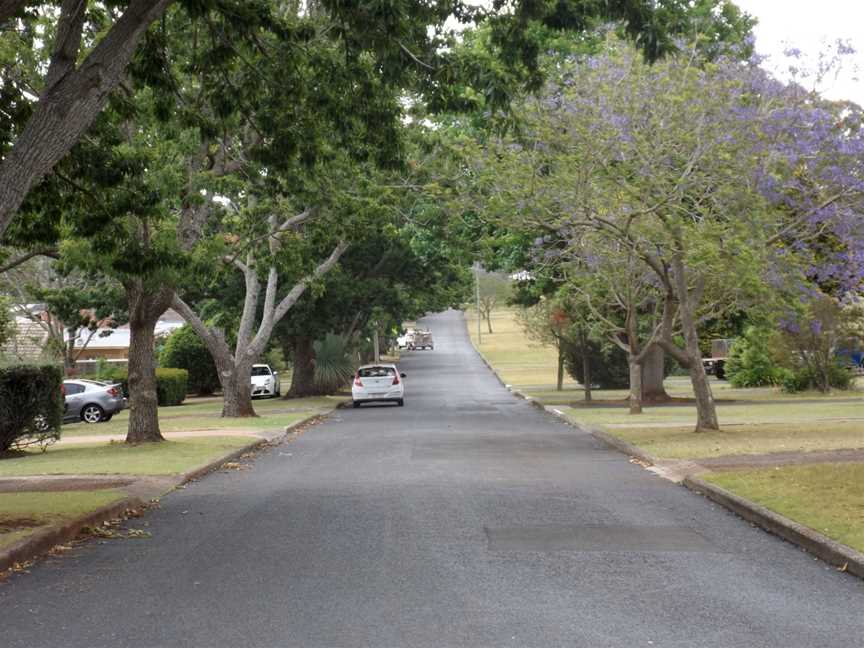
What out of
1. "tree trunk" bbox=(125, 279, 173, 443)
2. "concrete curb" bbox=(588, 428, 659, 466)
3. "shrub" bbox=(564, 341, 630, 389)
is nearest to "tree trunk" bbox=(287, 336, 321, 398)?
"shrub" bbox=(564, 341, 630, 389)

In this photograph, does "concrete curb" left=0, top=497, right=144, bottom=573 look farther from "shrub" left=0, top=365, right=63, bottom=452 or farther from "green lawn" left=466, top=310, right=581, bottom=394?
"green lawn" left=466, top=310, right=581, bottom=394

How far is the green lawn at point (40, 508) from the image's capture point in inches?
389

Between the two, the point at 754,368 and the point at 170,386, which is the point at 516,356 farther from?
the point at 170,386

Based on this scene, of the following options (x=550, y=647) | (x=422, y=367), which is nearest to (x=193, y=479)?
(x=550, y=647)

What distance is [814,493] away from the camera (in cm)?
1140

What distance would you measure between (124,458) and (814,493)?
11.6 m

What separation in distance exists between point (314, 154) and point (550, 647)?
9662 millimetres

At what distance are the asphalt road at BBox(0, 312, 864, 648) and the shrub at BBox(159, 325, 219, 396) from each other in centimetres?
3551

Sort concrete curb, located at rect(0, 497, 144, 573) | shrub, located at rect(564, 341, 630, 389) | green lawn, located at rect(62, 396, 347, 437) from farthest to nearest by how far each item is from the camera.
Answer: shrub, located at rect(564, 341, 630, 389), green lawn, located at rect(62, 396, 347, 437), concrete curb, located at rect(0, 497, 144, 573)

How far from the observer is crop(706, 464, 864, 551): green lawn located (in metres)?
9.48

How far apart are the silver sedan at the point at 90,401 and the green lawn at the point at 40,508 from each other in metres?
21.3

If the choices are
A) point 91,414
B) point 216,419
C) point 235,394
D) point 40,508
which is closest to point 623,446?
point 40,508

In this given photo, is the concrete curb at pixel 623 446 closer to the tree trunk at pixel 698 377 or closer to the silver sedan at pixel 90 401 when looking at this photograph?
the tree trunk at pixel 698 377

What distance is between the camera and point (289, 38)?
42.7ft
